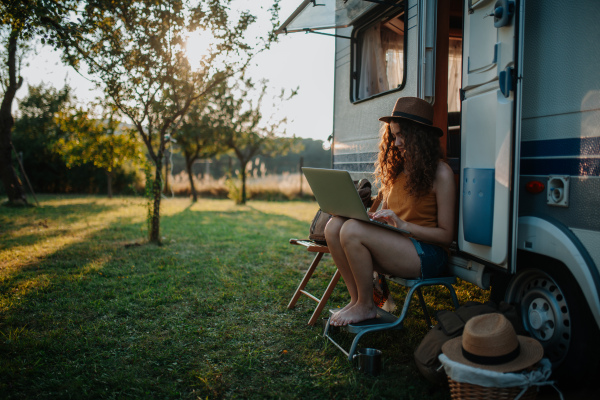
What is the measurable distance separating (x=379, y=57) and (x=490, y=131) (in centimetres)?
183

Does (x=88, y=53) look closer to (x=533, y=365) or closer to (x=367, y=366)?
(x=367, y=366)

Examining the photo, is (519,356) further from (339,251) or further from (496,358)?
(339,251)

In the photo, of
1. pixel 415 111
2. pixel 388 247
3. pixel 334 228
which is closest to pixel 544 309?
pixel 388 247

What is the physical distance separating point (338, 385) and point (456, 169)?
6.16ft

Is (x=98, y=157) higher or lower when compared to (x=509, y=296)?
higher

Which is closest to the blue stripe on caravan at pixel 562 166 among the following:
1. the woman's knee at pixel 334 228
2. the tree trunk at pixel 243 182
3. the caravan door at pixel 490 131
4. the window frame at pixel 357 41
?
the caravan door at pixel 490 131

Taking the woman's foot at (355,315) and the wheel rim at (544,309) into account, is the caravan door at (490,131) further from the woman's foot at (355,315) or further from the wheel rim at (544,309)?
the woman's foot at (355,315)

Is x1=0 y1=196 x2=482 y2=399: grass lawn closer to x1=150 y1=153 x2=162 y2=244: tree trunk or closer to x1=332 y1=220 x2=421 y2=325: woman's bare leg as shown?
x1=150 y1=153 x2=162 y2=244: tree trunk

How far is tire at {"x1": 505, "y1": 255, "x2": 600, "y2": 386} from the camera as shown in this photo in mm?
2006

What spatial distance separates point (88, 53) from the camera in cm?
547

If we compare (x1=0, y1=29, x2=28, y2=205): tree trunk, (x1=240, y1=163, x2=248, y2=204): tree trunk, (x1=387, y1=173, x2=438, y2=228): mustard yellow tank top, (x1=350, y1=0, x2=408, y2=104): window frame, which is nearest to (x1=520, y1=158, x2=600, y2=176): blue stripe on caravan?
(x1=387, y1=173, x2=438, y2=228): mustard yellow tank top

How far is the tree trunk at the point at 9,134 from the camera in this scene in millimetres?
10023

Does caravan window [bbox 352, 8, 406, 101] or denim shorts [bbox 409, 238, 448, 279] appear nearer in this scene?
denim shorts [bbox 409, 238, 448, 279]

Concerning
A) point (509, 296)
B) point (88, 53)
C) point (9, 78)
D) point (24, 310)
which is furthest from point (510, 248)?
point (9, 78)
